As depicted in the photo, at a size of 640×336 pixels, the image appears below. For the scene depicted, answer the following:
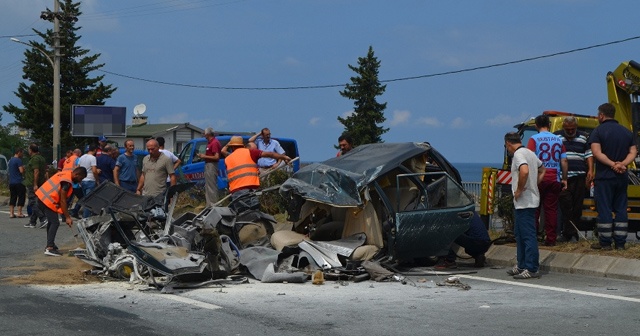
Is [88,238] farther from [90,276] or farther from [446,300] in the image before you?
[446,300]

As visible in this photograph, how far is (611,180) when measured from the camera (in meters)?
11.7

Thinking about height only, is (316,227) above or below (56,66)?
below

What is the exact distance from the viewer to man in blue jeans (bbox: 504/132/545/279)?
1091 cm

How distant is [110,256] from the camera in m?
→ 11.4

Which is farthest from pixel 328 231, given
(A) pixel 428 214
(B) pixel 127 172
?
(B) pixel 127 172

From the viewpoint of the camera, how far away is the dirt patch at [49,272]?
430 inches

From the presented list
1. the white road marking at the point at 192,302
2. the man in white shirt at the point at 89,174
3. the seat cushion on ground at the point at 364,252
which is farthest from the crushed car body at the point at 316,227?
the man in white shirt at the point at 89,174

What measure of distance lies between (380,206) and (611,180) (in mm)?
2957

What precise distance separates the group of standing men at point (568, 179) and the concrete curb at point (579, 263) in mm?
534

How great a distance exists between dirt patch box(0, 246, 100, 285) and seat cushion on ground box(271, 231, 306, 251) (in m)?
2.31

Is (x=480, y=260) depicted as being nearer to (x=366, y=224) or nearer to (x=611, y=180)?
(x=366, y=224)

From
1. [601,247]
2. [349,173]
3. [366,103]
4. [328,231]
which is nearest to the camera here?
[349,173]

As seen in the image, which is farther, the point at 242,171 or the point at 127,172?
the point at 127,172

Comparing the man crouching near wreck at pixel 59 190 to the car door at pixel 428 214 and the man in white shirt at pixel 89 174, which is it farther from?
the man in white shirt at pixel 89 174
